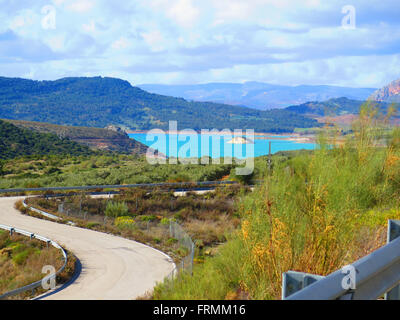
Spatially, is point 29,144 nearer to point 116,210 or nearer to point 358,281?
point 116,210

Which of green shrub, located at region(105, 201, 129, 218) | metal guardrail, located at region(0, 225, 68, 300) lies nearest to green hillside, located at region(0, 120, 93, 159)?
green shrub, located at region(105, 201, 129, 218)

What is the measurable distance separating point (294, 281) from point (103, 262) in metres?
15.2

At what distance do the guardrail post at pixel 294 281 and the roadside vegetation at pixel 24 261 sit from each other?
37.8 ft

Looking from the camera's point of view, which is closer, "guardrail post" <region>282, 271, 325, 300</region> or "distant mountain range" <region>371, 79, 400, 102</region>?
"guardrail post" <region>282, 271, 325, 300</region>

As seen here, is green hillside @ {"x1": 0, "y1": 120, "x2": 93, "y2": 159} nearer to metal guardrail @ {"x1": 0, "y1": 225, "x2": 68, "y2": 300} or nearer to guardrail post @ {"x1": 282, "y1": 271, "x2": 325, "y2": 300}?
metal guardrail @ {"x1": 0, "y1": 225, "x2": 68, "y2": 300}

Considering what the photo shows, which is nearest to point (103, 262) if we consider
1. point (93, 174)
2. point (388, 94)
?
point (388, 94)

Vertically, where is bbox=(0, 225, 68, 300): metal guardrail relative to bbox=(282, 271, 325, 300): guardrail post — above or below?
below

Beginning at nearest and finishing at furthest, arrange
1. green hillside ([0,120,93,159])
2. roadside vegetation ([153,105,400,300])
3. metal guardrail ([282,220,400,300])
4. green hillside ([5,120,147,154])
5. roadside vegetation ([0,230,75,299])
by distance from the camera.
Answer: metal guardrail ([282,220,400,300]) → roadside vegetation ([153,105,400,300]) → roadside vegetation ([0,230,75,299]) → green hillside ([0,120,93,159]) → green hillside ([5,120,147,154])

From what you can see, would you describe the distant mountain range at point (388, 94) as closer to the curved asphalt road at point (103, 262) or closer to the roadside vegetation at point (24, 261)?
the curved asphalt road at point (103, 262)

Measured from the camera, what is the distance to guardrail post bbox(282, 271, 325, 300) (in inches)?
112

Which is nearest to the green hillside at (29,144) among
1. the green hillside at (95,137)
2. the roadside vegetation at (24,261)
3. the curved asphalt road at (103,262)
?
the green hillside at (95,137)

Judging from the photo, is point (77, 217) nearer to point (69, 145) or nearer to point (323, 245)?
point (323, 245)

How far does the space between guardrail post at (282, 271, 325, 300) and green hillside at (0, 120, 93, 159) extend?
75.0 metres
